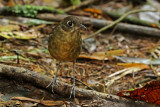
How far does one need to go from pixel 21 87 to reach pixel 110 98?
1.26 m

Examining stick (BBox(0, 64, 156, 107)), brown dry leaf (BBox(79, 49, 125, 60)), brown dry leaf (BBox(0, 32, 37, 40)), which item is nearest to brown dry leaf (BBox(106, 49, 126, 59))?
brown dry leaf (BBox(79, 49, 125, 60))

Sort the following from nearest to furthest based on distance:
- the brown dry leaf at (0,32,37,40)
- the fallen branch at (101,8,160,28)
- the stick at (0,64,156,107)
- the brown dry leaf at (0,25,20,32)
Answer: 1. the stick at (0,64,156,107)
2. the brown dry leaf at (0,32,37,40)
3. the brown dry leaf at (0,25,20,32)
4. the fallen branch at (101,8,160,28)

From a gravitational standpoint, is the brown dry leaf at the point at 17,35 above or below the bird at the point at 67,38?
above

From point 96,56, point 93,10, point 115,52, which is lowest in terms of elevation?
point 96,56

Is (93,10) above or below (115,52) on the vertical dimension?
above

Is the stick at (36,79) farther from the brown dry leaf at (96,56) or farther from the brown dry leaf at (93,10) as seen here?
the brown dry leaf at (93,10)

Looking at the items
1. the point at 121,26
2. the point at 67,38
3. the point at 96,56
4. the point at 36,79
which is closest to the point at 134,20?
the point at 121,26

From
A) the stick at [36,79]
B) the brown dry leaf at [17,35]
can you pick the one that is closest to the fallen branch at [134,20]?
the brown dry leaf at [17,35]

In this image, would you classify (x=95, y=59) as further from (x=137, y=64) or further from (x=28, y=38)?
(x=28, y=38)

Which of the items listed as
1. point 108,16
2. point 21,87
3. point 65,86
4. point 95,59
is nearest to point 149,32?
point 108,16

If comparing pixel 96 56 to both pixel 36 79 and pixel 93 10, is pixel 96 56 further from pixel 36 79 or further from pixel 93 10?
pixel 93 10

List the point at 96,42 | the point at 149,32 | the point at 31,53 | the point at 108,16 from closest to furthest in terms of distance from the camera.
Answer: the point at 31,53 < the point at 96,42 < the point at 149,32 < the point at 108,16

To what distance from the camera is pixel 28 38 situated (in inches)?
209

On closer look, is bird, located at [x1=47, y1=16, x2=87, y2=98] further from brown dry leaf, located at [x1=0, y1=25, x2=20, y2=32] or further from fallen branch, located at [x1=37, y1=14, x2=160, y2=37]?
fallen branch, located at [x1=37, y1=14, x2=160, y2=37]
